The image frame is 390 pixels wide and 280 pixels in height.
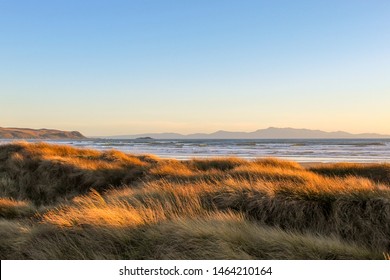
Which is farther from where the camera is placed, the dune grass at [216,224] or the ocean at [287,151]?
the ocean at [287,151]

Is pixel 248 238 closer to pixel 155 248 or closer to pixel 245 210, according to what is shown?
pixel 155 248

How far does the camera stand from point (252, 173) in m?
11.1

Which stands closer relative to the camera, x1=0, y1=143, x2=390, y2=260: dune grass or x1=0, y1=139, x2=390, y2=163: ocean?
x1=0, y1=143, x2=390, y2=260: dune grass

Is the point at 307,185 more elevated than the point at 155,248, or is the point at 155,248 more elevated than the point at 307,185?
the point at 307,185

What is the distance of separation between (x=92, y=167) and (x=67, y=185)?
129 centimetres

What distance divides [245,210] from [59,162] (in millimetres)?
11315

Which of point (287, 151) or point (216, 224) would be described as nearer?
point (216, 224)

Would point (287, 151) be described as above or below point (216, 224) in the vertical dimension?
below
